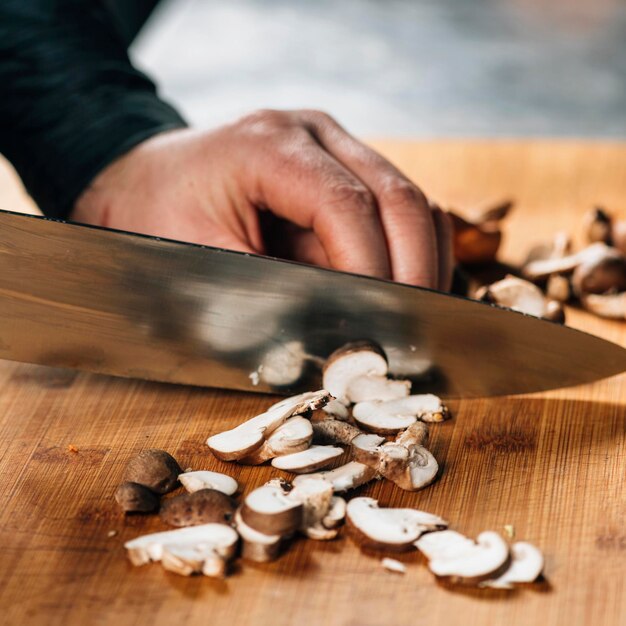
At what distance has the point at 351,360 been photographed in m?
Result: 1.63

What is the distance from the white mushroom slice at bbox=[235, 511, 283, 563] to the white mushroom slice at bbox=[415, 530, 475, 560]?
0.20 m

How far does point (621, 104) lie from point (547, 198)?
196 cm

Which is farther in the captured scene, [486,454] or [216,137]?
[216,137]

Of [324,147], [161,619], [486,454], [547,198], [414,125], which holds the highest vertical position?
[324,147]

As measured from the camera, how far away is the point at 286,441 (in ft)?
4.75

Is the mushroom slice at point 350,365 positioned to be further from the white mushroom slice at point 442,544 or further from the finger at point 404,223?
the white mushroom slice at point 442,544

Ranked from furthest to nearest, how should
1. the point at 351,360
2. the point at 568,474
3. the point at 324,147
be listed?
the point at 324,147 < the point at 351,360 < the point at 568,474

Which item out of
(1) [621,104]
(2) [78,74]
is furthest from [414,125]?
(2) [78,74]

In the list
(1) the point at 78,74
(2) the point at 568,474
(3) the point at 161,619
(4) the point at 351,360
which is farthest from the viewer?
(1) the point at 78,74

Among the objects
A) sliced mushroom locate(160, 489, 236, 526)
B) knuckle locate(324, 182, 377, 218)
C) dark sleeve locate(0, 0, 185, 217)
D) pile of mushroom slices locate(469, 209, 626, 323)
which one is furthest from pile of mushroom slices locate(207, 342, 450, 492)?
dark sleeve locate(0, 0, 185, 217)

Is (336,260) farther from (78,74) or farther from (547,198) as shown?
(547,198)

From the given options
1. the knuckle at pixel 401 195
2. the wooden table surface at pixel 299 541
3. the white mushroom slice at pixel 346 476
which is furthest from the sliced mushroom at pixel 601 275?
the white mushroom slice at pixel 346 476

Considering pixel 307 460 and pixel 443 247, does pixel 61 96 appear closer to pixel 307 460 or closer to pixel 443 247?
pixel 443 247

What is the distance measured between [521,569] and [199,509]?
1.52 ft
